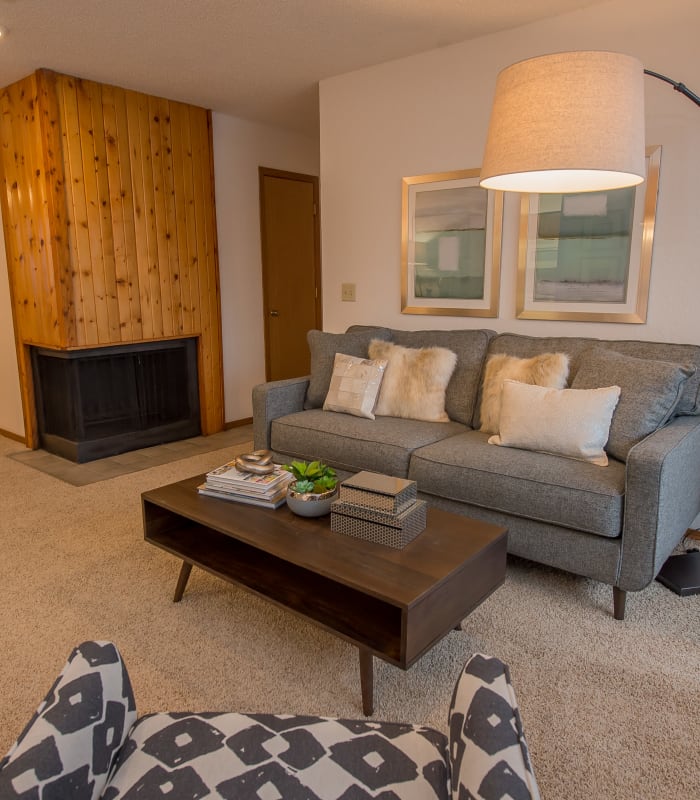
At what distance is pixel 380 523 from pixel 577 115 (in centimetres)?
128

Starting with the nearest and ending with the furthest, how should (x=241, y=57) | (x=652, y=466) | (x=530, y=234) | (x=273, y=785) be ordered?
(x=273, y=785)
(x=652, y=466)
(x=530, y=234)
(x=241, y=57)

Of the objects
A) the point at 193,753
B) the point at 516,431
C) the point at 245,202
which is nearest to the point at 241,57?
the point at 245,202

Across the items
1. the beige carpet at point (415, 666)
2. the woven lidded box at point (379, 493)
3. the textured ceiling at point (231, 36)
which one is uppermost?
the textured ceiling at point (231, 36)

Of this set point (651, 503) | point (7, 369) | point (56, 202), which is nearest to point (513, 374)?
point (651, 503)

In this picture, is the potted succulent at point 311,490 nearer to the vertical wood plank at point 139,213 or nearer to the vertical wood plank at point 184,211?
the vertical wood plank at point 139,213

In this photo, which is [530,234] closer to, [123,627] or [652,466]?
[652,466]

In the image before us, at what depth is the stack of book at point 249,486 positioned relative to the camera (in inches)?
86.0

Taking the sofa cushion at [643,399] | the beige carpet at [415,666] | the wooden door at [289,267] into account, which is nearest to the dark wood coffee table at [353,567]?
the beige carpet at [415,666]

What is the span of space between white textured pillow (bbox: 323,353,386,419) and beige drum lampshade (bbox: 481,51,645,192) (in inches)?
64.8

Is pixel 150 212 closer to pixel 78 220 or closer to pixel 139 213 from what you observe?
pixel 139 213

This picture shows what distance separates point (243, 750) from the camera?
3.69 feet

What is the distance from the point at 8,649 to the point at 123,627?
365 millimetres

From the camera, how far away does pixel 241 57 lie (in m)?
3.46

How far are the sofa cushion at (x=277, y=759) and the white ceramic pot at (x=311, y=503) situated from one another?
87cm
